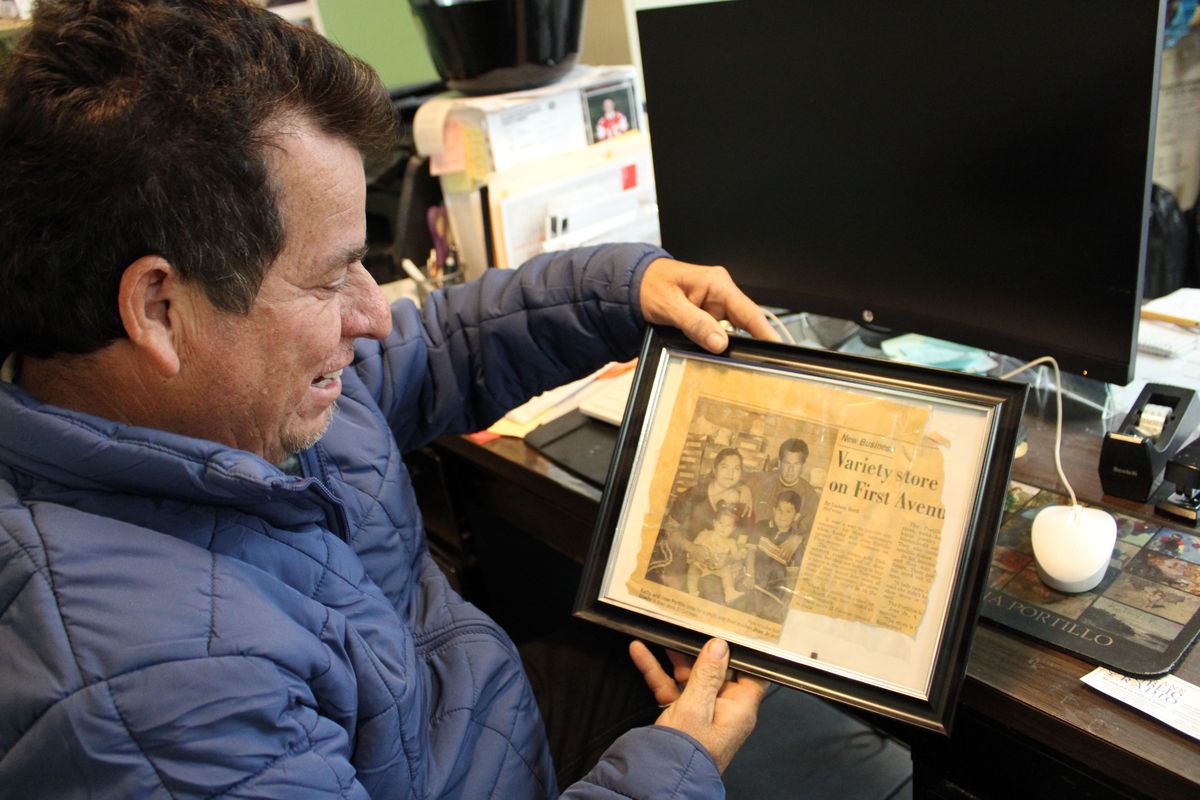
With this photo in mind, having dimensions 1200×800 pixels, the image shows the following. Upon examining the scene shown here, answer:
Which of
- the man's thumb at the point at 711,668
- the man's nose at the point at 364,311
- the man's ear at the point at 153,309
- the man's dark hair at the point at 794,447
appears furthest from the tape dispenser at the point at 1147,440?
the man's ear at the point at 153,309

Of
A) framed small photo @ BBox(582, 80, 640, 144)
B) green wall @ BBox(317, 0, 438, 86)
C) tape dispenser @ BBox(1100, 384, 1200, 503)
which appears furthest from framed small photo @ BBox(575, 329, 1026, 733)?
green wall @ BBox(317, 0, 438, 86)

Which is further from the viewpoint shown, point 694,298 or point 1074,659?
point 694,298

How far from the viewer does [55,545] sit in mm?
588

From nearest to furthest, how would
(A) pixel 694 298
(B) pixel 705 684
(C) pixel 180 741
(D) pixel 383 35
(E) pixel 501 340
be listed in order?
1. (C) pixel 180 741
2. (B) pixel 705 684
3. (A) pixel 694 298
4. (E) pixel 501 340
5. (D) pixel 383 35

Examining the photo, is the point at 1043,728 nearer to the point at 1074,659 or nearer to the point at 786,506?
the point at 1074,659

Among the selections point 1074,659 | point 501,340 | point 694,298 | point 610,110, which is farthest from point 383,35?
point 1074,659

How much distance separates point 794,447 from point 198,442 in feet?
1.69

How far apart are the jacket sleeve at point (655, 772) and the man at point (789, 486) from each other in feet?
0.71

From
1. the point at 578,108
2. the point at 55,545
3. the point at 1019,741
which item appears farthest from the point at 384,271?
the point at 1019,741

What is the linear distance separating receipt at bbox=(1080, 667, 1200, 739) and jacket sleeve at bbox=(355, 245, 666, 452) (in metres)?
0.59

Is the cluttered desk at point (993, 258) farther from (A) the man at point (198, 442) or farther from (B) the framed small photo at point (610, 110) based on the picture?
(B) the framed small photo at point (610, 110)

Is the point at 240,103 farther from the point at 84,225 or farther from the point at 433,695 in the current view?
the point at 433,695

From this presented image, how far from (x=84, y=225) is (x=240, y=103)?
0.46 feet

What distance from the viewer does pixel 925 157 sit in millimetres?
968
